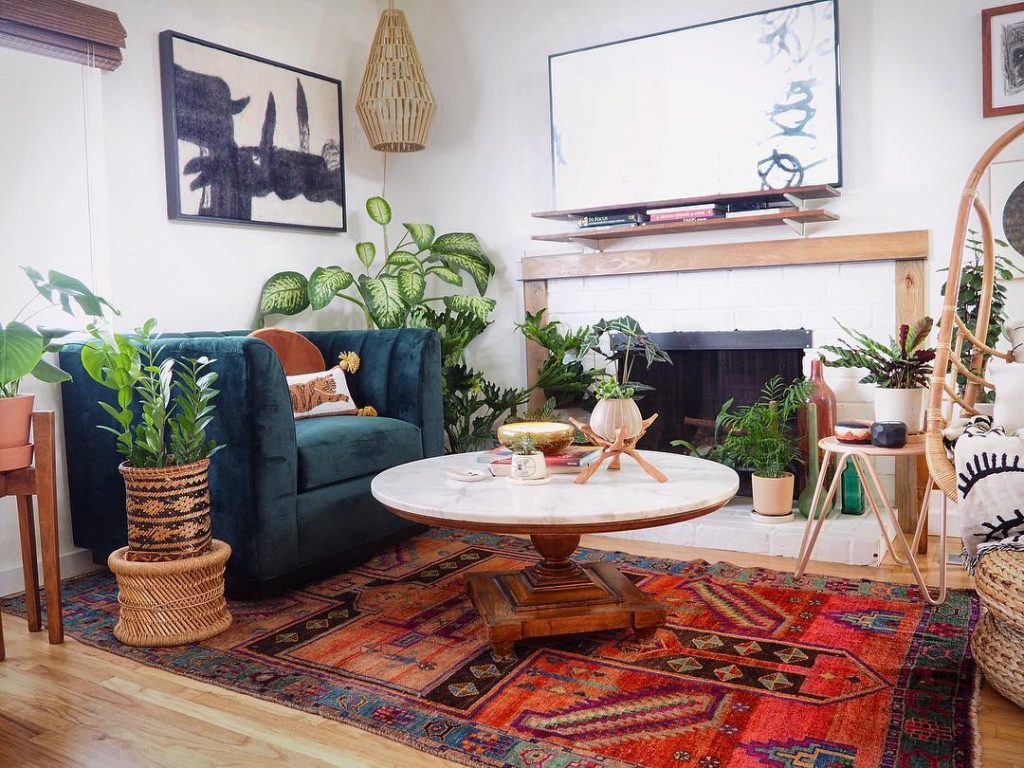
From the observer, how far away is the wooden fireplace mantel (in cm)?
336

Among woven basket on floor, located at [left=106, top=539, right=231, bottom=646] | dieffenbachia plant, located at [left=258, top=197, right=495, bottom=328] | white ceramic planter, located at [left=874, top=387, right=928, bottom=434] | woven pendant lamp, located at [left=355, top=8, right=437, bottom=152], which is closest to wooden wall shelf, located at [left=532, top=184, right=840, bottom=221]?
dieffenbachia plant, located at [left=258, top=197, right=495, bottom=328]

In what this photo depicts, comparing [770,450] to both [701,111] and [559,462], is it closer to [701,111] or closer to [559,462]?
[559,462]

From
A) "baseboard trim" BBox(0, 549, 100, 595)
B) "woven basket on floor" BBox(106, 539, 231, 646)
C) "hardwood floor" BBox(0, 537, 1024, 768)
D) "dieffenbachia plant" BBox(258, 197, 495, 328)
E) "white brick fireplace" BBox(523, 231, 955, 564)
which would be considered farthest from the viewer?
"dieffenbachia plant" BBox(258, 197, 495, 328)

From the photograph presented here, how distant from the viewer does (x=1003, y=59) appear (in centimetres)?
314

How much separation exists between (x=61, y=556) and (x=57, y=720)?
4.05 ft

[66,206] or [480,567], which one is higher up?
[66,206]

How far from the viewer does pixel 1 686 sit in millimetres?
2078

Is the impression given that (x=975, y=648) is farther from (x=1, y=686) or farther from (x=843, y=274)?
(x=1, y=686)

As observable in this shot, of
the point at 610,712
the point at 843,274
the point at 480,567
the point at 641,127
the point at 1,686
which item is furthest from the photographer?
the point at 641,127

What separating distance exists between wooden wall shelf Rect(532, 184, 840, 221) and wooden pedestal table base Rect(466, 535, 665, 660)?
1722mm

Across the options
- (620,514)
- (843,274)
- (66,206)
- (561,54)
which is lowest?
(620,514)

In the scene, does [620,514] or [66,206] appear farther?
[66,206]

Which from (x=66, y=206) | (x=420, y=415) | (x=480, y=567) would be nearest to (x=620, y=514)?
→ (x=480, y=567)

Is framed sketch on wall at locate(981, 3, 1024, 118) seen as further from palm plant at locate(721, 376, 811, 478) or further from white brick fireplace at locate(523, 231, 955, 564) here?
palm plant at locate(721, 376, 811, 478)
